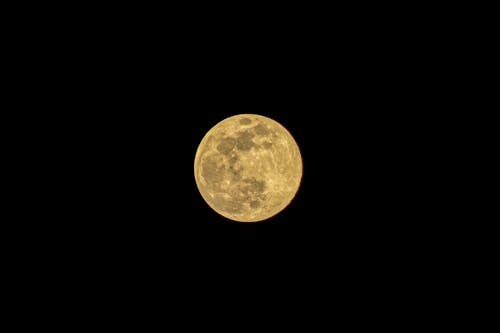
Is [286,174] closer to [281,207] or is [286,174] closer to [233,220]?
[281,207]

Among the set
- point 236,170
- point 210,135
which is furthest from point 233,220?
point 210,135

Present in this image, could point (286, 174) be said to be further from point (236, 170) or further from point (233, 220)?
point (233, 220)

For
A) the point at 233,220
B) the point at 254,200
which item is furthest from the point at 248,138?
the point at 233,220

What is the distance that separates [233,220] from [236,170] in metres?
0.85

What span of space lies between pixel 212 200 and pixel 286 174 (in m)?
1.01

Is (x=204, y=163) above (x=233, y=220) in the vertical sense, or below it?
above

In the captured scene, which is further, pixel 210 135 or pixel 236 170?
pixel 210 135

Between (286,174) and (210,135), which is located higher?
(210,135)

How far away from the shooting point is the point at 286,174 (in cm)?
485

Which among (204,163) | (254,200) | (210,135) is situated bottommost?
(254,200)

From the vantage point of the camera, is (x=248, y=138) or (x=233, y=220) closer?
(x=248, y=138)

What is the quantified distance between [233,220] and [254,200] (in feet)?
1.95

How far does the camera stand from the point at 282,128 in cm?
516

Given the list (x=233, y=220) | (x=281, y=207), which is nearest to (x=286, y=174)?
(x=281, y=207)
